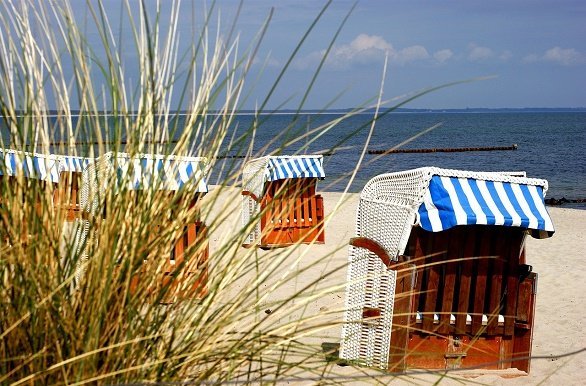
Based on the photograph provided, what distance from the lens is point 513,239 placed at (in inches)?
172

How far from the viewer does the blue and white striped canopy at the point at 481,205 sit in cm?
411

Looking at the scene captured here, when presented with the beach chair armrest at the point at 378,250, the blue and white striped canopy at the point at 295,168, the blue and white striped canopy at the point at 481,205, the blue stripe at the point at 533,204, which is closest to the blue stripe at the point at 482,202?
the blue and white striped canopy at the point at 481,205

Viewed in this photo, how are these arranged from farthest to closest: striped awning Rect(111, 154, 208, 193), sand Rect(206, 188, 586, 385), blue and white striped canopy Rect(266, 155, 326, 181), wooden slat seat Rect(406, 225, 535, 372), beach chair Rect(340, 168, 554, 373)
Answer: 1. blue and white striped canopy Rect(266, 155, 326, 181)
2. wooden slat seat Rect(406, 225, 535, 372)
3. beach chair Rect(340, 168, 554, 373)
4. sand Rect(206, 188, 586, 385)
5. striped awning Rect(111, 154, 208, 193)

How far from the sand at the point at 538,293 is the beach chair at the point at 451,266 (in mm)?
196

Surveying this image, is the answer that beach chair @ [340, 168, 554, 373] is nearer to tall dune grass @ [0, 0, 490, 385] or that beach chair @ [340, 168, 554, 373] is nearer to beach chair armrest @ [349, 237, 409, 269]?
beach chair armrest @ [349, 237, 409, 269]

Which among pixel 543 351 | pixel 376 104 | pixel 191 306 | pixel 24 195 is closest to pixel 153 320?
pixel 191 306

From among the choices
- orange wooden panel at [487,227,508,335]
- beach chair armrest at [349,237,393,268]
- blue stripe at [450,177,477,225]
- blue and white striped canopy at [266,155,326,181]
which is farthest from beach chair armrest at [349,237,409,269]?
blue and white striped canopy at [266,155,326,181]

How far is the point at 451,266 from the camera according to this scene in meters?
4.37

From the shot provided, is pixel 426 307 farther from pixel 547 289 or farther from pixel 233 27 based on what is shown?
pixel 547 289

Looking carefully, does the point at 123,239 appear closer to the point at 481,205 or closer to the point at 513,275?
the point at 481,205

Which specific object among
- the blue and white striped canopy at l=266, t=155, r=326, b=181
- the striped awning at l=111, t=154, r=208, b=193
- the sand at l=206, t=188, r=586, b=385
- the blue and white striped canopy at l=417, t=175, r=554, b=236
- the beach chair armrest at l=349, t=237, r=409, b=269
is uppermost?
the striped awning at l=111, t=154, r=208, b=193

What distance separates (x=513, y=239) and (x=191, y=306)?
274cm

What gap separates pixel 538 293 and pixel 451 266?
3.49 meters

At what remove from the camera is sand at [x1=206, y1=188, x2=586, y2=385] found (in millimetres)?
2277
